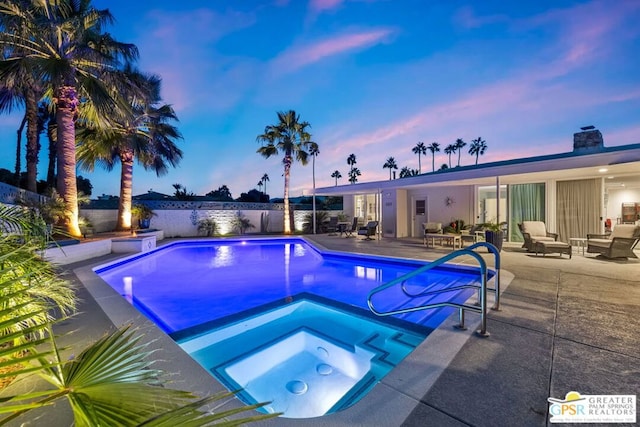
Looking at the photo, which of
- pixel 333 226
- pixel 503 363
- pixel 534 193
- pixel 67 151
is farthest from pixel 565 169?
pixel 67 151

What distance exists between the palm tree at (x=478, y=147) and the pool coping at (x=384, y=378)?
163 feet

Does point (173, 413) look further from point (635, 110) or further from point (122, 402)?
point (635, 110)

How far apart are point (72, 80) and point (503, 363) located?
472 inches

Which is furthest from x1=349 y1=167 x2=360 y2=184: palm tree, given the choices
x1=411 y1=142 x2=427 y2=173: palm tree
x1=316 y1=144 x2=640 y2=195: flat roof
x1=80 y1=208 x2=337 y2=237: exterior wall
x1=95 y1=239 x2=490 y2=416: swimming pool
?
x1=95 y1=239 x2=490 y2=416: swimming pool

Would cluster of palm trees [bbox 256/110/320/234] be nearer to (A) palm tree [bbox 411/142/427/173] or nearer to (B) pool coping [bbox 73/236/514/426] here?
(B) pool coping [bbox 73/236/514/426]

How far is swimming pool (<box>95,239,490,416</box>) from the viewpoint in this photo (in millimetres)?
3928

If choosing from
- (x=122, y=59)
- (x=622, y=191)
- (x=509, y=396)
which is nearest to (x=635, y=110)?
(x=622, y=191)

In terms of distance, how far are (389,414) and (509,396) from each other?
0.94 metres

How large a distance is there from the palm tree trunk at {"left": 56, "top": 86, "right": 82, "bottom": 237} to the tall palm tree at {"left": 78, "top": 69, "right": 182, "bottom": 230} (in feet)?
6.21

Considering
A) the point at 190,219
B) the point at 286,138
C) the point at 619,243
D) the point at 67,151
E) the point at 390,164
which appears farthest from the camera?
the point at 390,164

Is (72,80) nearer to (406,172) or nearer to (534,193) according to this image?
(534,193)

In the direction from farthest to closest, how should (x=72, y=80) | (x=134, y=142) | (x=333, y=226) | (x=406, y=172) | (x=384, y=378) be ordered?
(x=406, y=172) → (x=333, y=226) → (x=134, y=142) → (x=72, y=80) → (x=384, y=378)

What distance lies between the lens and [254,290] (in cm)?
641

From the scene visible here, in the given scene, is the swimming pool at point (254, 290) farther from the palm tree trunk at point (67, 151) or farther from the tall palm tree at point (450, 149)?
the tall palm tree at point (450, 149)
